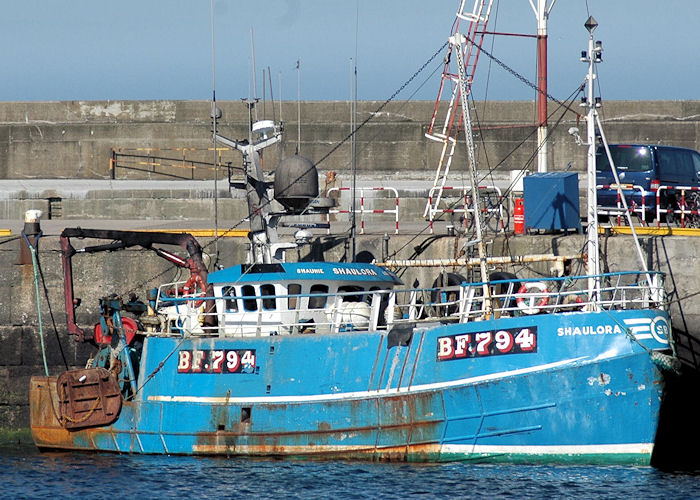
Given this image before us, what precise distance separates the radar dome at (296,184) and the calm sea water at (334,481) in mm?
4834

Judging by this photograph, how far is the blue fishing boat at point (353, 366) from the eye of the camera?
1669 cm

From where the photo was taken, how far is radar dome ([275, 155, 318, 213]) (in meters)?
20.9

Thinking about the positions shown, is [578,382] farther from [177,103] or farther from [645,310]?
[177,103]

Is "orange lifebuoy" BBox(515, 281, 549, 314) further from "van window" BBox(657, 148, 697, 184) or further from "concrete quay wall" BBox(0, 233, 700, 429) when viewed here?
"van window" BBox(657, 148, 697, 184)

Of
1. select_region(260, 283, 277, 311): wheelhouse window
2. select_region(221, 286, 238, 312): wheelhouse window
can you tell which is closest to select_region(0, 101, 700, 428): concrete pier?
select_region(221, 286, 238, 312): wheelhouse window

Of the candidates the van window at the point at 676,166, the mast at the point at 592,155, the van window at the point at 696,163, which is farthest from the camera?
the van window at the point at 696,163

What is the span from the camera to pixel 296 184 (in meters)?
20.9

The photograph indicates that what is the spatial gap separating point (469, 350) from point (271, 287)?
378 cm

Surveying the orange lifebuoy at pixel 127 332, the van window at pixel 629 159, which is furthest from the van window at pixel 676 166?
the orange lifebuoy at pixel 127 332

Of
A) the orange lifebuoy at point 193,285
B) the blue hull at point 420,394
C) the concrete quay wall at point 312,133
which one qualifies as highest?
the concrete quay wall at point 312,133

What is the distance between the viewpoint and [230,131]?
30.4m

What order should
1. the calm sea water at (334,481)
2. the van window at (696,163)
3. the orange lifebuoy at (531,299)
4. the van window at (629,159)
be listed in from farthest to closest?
the van window at (696,163) < the van window at (629,159) < the orange lifebuoy at (531,299) < the calm sea water at (334,481)

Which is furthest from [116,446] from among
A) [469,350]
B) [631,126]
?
[631,126]

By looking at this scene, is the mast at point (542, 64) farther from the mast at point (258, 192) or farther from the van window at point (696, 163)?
the mast at point (258, 192)
